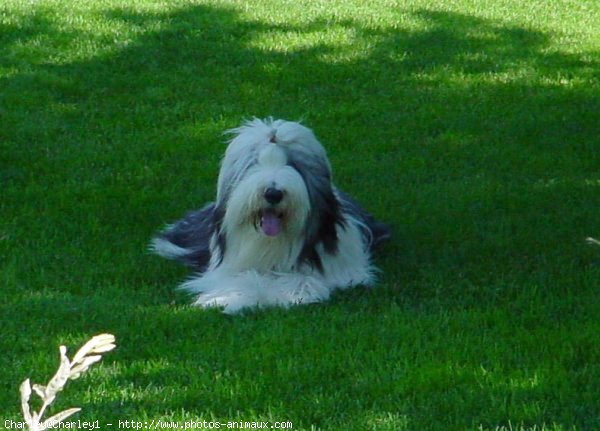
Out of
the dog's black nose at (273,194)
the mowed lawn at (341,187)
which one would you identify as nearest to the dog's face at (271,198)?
the dog's black nose at (273,194)

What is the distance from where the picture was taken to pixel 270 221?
6.32 meters

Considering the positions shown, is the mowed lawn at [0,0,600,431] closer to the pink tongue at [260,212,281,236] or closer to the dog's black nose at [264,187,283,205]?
the pink tongue at [260,212,281,236]

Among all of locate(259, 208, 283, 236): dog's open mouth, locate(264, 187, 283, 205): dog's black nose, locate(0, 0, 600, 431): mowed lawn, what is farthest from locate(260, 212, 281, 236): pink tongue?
locate(0, 0, 600, 431): mowed lawn

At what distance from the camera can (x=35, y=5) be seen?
44.4 ft

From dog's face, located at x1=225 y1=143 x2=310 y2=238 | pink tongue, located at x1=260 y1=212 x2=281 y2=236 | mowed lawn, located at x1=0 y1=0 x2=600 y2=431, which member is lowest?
mowed lawn, located at x1=0 y1=0 x2=600 y2=431

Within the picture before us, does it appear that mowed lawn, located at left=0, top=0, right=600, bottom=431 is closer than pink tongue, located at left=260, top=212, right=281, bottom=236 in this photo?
Yes

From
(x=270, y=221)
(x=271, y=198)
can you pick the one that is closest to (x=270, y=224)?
(x=270, y=221)

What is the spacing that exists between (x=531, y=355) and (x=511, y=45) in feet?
25.6

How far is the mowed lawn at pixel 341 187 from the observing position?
507 centimetres

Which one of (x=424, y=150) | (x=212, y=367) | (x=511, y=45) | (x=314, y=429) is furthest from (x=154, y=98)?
(x=314, y=429)

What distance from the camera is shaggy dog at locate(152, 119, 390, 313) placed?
20.5 feet

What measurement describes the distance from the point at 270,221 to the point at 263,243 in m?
0.22

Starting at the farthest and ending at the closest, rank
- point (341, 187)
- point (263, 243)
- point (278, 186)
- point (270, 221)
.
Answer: point (341, 187)
point (263, 243)
point (270, 221)
point (278, 186)

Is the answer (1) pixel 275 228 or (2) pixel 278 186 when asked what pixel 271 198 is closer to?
(2) pixel 278 186
